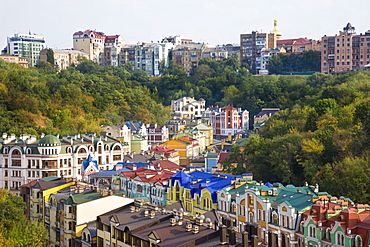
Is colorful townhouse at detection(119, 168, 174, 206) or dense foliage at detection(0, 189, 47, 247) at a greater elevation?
colorful townhouse at detection(119, 168, 174, 206)

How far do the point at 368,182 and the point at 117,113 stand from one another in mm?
49812

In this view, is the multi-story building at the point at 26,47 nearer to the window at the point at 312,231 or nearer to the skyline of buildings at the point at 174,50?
the skyline of buildings at the point at 174,50

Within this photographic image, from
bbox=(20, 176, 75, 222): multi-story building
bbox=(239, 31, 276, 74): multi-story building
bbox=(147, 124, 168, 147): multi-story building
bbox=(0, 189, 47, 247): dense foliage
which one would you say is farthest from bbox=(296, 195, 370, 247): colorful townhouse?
bbox=(239, 31, 276, 74): multi-story building

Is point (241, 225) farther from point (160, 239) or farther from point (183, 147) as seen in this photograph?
point (183, 147)

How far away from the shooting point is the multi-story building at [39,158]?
1797 inches

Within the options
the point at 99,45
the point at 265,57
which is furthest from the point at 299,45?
the point at 99,45

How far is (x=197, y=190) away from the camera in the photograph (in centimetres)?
2966

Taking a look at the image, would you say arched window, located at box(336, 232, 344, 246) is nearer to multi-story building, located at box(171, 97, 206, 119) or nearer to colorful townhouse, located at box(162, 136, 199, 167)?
colorful townhouse, located at box(162, 136, 199, 167)

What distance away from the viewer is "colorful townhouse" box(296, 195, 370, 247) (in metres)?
20.5

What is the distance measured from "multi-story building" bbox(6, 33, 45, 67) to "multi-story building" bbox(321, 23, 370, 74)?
51.7 metres

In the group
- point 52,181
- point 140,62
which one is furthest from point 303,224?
point 140,62

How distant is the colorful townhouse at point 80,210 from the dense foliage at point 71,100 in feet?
94.7

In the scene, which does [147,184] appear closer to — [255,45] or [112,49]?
[255,45]

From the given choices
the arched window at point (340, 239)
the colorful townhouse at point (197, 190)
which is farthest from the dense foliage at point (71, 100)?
the arched window at point (340, 239)
